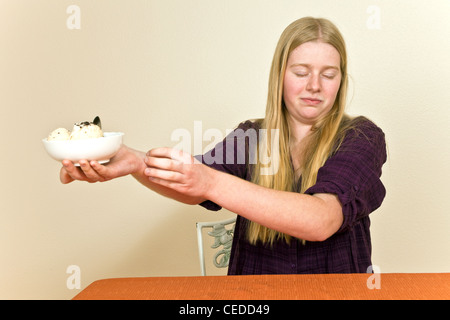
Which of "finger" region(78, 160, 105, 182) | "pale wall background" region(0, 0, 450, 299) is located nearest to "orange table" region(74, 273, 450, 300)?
"finger" region(78, 160, 105, 182)

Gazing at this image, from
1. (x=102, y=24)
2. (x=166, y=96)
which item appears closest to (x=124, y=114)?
(x=166, y=96)

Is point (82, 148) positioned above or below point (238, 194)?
above

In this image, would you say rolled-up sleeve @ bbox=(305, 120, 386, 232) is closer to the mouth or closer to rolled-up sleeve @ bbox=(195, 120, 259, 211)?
the mouth

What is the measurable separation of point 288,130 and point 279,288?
70cm

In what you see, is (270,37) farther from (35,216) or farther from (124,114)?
(35,216)

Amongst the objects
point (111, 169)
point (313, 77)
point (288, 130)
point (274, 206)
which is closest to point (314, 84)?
point (313, 77)

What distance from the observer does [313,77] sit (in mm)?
1596

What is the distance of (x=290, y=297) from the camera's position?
1.12m

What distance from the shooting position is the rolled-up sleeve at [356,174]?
1.33 meters

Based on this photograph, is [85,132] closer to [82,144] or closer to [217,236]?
[82,144]

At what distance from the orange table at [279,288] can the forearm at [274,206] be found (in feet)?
0.40

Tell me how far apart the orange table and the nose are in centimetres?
58

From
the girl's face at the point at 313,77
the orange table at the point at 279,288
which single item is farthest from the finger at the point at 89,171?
the girl's face at the point at 313,77
